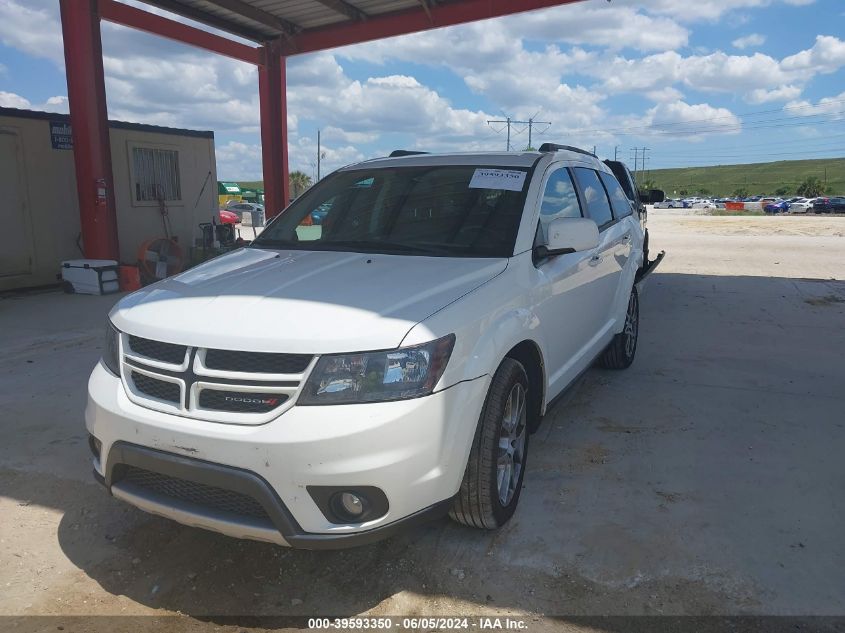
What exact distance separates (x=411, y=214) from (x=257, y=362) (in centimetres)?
164

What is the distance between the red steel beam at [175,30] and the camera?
10750 millimetres

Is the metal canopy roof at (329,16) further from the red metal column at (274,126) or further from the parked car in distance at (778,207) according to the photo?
the parked car in distance at (778,207)

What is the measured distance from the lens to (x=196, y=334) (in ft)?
8.14

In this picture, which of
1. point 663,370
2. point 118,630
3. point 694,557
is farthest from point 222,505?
point 663,370

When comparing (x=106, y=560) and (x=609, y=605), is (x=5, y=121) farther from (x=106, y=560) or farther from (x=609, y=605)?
(x=609, y=605)

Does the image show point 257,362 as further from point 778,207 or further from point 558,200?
point 778,207

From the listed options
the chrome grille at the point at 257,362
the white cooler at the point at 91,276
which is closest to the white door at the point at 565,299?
the chrome grille at the point at 257,362

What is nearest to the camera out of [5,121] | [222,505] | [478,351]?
[222,505]

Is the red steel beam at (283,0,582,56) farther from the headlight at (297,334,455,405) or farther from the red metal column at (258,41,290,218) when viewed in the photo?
the headlight at (297,334,455,405)

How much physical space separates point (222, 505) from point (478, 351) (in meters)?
1.15

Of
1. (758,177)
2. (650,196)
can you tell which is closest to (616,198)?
(650,196)

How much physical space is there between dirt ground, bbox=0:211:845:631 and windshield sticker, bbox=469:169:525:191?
1.62 meters

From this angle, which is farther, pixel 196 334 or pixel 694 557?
pixel 694 557

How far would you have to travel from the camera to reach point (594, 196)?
4.86 meters
